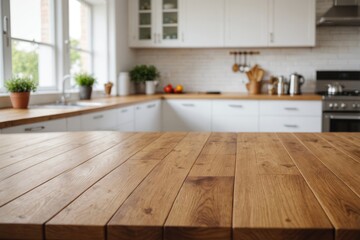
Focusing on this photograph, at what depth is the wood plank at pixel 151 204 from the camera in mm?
718

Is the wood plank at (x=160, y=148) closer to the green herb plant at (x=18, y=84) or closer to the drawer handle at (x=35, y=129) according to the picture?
the drawer handle at (x=35, y=129)

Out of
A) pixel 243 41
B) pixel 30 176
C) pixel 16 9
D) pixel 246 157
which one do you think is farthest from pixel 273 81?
pixel 30 176

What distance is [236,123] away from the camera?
16.9ft

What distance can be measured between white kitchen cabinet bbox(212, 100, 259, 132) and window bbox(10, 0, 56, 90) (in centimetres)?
193

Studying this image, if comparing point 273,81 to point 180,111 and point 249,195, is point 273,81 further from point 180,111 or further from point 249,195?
point 249,195

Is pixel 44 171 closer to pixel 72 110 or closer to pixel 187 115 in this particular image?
pixel 72 110

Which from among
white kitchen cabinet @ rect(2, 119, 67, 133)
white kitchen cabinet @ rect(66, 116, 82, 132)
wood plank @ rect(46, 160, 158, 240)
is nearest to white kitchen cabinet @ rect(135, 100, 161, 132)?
white kitchen cabinet @ rect(66, 116, 82, 132)

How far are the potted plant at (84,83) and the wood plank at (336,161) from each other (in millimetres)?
3013

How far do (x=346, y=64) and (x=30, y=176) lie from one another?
5263mm

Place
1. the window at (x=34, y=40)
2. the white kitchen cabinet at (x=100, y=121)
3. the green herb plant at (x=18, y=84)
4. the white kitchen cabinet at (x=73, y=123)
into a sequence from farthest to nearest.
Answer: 1. the window at (x=34, y=40)
2. the white kitchen cabinet at (x=100, y=121)
3. the green herb plant at (x=18, y=84)
4. the white kitchen cabinet at (x=73, y=123)

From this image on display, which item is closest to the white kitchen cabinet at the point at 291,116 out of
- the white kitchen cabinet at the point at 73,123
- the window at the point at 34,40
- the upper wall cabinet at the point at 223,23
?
the upper wall cabinet at the point at 223,23

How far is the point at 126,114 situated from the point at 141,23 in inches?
75.3

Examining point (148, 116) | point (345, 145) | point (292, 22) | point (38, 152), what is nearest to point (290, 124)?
point (292, 22)

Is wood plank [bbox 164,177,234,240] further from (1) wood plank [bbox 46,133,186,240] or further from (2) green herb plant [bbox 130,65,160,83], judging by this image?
(2) green herb plant [bbox 130,65,160,83]
